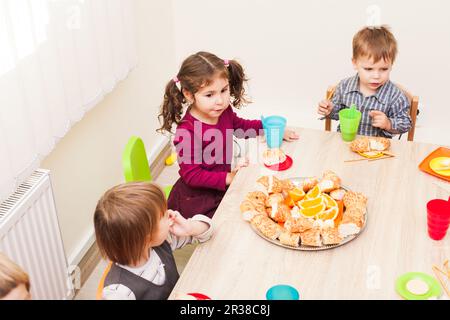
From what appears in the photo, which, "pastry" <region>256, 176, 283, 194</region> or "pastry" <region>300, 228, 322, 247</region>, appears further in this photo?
"pastry" <region>256, 176, 283, 194</region>

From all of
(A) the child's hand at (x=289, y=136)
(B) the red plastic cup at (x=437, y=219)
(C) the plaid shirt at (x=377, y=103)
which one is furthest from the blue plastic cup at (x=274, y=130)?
(B) the red plastic cup at (x=437, y=219)

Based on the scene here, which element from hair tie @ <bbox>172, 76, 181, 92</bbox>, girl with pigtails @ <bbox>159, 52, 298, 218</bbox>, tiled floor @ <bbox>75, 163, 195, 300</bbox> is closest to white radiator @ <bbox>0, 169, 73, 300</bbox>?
tiled floor @ <bbox>75, 163, 195, 300</bbox>

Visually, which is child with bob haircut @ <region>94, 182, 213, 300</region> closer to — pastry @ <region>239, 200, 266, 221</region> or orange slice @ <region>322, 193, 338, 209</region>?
pastry @ <region>239, 200, 266, 221</region>

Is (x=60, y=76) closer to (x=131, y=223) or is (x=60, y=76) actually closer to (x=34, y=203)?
(x=34, y=203)

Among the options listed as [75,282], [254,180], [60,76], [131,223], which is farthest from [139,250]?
[75,282]

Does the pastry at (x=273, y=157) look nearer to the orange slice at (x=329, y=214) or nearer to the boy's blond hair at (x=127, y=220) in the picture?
the orange slice at (x=329, y=214)

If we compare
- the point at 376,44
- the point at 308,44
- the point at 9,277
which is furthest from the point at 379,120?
the point at 9,277

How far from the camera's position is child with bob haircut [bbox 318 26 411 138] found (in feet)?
7.64

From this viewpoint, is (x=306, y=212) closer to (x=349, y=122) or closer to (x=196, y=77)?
(x=349, y=122)

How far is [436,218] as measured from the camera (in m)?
1.63

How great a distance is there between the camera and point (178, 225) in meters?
1.73

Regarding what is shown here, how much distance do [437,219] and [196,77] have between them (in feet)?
3.25

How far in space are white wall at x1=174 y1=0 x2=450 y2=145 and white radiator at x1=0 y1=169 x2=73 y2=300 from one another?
1.80m

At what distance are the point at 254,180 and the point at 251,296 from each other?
568mm
